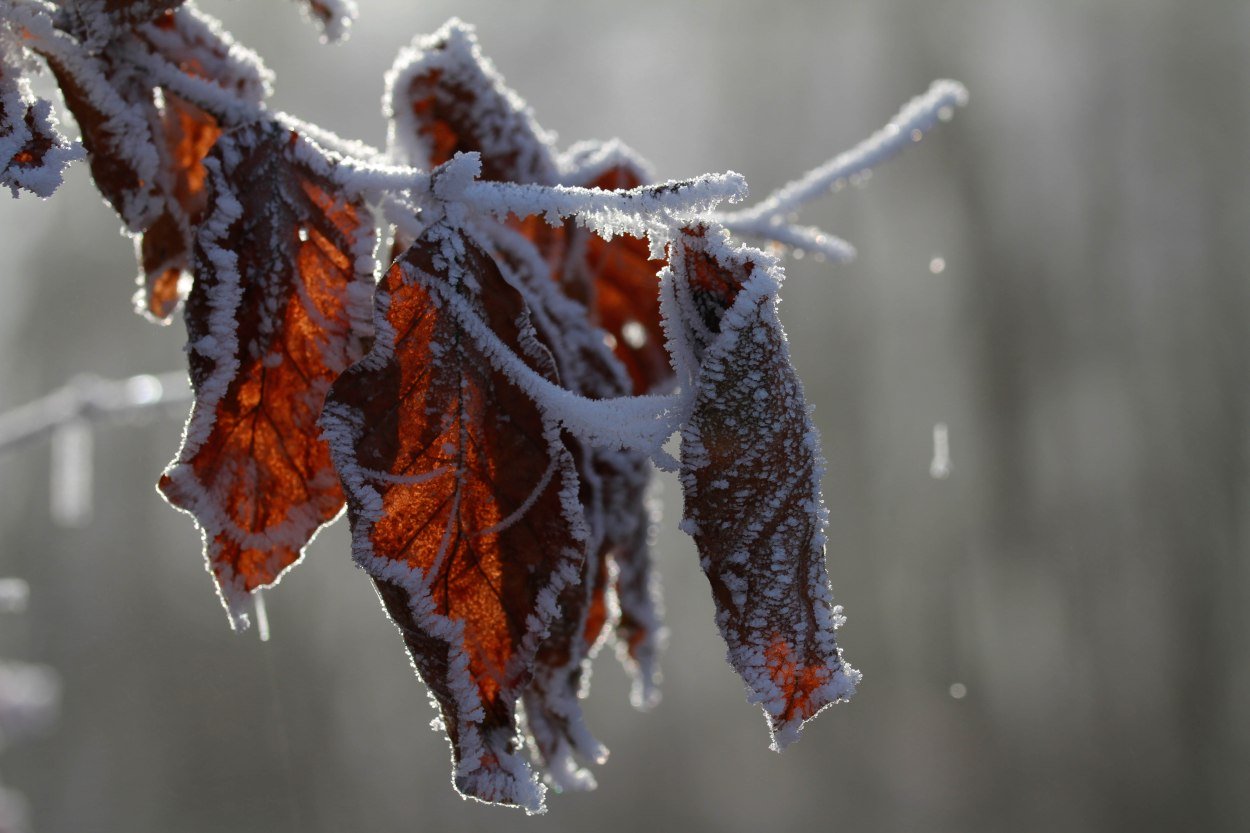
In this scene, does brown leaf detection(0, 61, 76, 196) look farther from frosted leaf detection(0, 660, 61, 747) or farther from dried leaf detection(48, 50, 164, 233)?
frosted leaf detection(0, 660, 61, 747)

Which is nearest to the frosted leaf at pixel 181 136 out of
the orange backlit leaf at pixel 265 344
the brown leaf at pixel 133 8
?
the brown leaf at pixel 133 8

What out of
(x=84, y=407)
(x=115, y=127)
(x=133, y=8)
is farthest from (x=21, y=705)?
(x=133, y=8)

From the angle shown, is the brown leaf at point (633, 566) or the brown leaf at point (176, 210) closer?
the brown leaf at point (176, 210)

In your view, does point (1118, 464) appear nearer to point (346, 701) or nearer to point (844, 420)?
point (844, 420)

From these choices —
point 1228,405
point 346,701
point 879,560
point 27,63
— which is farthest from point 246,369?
point 346,701

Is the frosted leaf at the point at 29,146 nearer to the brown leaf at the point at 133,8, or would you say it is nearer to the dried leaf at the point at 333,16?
the brown leaf at the point at 133,8

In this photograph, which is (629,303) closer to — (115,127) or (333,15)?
(333,15)
